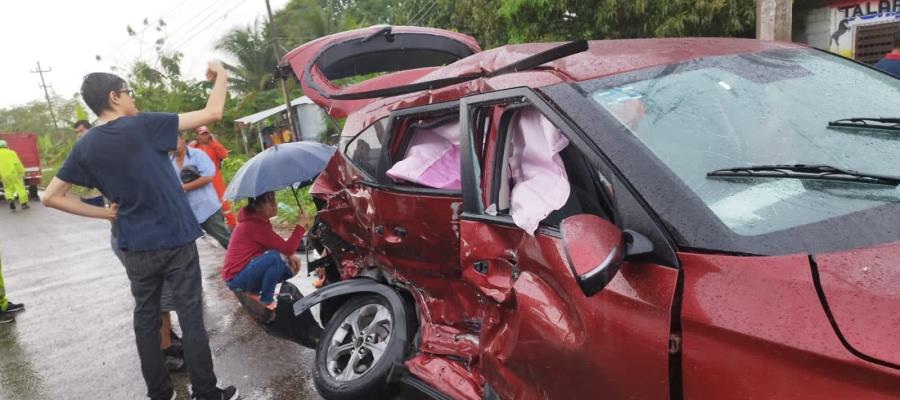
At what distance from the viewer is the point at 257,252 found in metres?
4.36

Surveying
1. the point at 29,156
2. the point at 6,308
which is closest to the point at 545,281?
the point at 6,308

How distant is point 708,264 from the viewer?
1.55m

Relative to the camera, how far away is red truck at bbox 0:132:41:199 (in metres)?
19.9

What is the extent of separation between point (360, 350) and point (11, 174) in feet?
49.1

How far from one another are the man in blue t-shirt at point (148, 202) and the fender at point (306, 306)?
0.45 meters

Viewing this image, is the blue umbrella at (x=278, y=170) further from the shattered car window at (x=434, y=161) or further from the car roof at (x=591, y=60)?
the car roof at (x=591, y=60)

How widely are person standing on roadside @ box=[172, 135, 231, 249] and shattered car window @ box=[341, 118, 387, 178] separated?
2262 millimetres

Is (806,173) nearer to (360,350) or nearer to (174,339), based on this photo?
(360,350)

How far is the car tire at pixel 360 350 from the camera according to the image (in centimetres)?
314

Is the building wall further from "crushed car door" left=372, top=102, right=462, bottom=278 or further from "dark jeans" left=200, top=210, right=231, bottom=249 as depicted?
"dark jeans" left=200, top=210, right=231, bottom=249

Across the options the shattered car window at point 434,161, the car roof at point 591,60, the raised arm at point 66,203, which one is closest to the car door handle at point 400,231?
the shattered car window at point 434,161

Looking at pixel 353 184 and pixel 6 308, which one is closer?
pixel 353 184

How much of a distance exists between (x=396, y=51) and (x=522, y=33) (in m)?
5.11

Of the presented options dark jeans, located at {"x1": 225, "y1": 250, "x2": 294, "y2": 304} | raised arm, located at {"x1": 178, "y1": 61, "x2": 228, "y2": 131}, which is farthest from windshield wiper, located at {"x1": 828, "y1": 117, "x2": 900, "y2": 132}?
dark jeans, located at {"x1": 225, "y1": 250, "x2": 294, "y2": 304}
